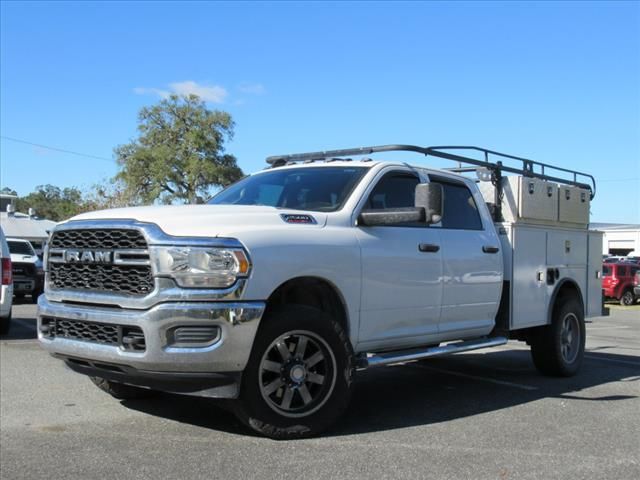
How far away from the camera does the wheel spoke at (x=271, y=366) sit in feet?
15.6

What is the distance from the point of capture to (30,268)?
18375 millimetres

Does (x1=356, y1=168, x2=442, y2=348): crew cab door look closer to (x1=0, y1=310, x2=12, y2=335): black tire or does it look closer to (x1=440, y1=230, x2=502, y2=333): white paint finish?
(x1=440, y1=230, x2=502, y2=333): white paint finish

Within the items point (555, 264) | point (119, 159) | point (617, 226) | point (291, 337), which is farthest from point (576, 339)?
point (617, 226)

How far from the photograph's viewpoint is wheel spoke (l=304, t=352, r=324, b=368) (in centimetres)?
496

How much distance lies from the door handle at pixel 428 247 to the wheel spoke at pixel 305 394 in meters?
1.64

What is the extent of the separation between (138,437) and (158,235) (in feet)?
4.87

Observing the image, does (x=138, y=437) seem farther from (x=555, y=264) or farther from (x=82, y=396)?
(x=555, y=264)

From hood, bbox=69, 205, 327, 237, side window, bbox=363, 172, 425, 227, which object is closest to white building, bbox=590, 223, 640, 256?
side window, bbox=363, 172, 425, 227

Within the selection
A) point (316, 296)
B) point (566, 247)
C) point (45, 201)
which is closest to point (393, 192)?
point (316, 296)

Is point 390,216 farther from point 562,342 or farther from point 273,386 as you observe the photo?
point 562,342

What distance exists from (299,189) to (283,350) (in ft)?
5.40

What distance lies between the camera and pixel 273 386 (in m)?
4.82

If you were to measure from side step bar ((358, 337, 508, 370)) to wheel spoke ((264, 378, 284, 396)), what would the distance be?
749 mm

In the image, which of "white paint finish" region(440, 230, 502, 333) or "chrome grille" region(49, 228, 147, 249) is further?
"white paint finish" region(440, 230, 502, 333)
